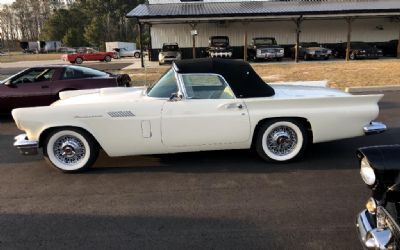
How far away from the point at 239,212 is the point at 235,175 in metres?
1.10

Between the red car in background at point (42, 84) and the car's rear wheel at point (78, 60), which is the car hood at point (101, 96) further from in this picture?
the car's rear wheel at point (78, 60)

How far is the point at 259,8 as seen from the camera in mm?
29828

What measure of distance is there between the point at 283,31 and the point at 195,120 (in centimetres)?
2977

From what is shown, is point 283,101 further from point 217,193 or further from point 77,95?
point 77,95

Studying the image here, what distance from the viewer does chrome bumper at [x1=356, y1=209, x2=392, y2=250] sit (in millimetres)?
2406

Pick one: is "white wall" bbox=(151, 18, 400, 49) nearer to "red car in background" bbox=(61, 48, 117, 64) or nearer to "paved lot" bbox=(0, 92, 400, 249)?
"red car in background" bbox=(61, 48, 117, 64)

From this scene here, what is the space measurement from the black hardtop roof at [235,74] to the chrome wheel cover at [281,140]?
1.81ft

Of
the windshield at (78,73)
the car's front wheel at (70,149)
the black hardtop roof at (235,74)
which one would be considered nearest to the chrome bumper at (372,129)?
the black hardtop roof at (235,74)

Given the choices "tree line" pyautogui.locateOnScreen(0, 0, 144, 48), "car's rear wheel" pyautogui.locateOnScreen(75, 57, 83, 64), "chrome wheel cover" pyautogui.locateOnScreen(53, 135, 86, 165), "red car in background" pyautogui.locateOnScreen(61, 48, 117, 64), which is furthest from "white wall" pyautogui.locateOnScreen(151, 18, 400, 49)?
"tree line" pyautogui.locateOnScreen(0, 0, 144, 48)

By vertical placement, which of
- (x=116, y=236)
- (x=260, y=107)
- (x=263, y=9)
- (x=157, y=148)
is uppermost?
(x=263, y=9)

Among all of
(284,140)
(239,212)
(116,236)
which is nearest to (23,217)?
(116,236)

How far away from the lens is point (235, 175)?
5.10m

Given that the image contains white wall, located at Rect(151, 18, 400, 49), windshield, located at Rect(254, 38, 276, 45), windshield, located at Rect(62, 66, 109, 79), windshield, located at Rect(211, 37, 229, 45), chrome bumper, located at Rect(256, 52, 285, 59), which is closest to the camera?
windshield, located at Rect(62, 66, 109, 79)

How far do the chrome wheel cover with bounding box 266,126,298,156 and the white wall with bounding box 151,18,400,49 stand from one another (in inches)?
1119
